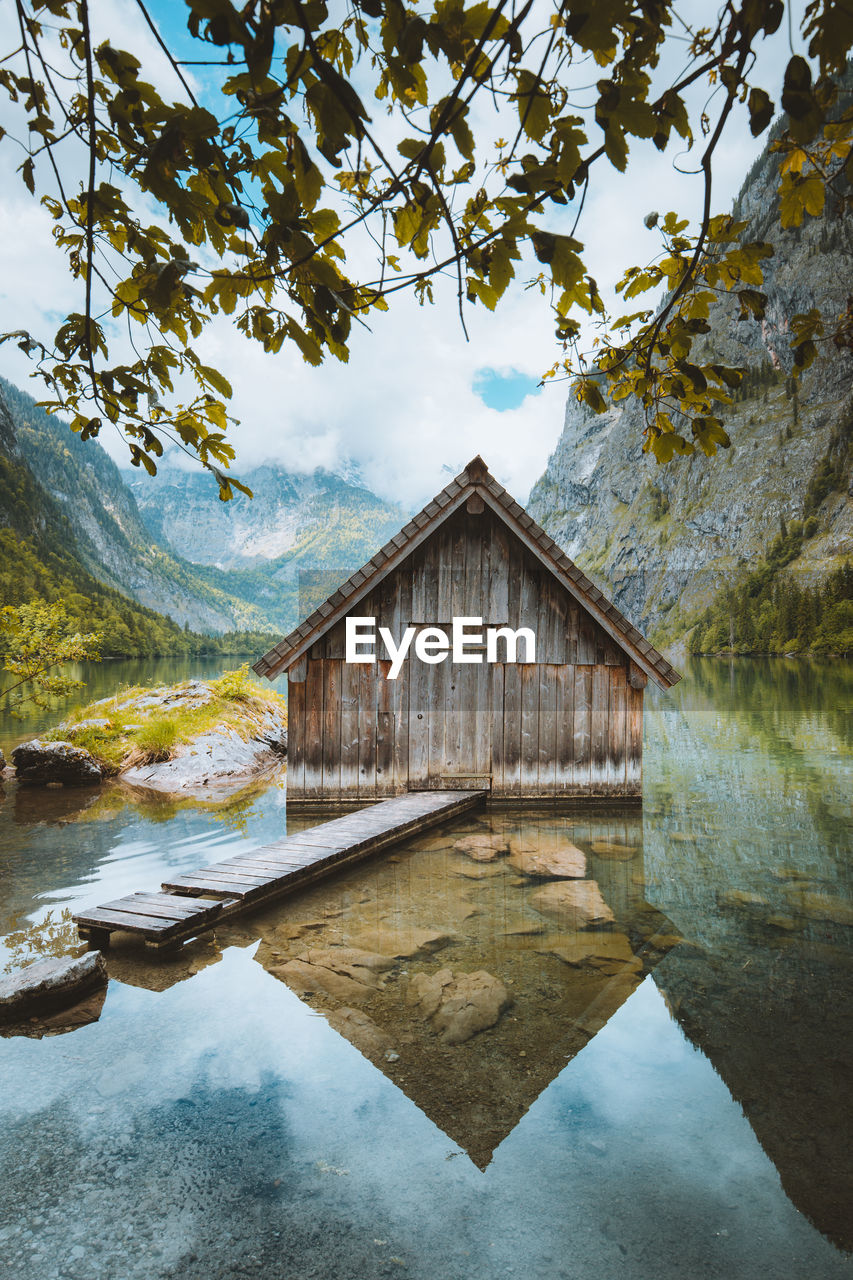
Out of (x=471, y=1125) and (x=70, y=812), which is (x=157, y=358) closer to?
(x=471, y=1125)

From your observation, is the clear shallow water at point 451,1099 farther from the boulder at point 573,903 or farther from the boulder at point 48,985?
the boulder at point 48,985

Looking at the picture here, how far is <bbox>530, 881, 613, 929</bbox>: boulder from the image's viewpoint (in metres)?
6.70

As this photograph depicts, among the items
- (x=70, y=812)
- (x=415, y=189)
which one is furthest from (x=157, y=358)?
(x=70, y=812)

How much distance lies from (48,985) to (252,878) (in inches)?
89.3

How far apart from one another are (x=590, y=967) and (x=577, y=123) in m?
5.63

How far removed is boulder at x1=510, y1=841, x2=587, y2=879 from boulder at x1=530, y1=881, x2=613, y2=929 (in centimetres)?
30

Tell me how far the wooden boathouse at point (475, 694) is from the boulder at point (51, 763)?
534 centimetres

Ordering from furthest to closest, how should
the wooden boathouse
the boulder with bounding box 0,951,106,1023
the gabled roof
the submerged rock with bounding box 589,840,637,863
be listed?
1. the wooden boathouse
2. the gabled roof
3. the submerged rock with bounding box 589,840,637,863
4. the boulder with bounding box 0,951,106,1023

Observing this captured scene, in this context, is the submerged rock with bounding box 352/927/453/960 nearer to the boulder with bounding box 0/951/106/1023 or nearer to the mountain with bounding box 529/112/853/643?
the boulder with bounding box 0/951/106/1023

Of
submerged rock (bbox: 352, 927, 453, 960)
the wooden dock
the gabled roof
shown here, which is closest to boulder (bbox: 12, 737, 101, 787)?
the gabled roof

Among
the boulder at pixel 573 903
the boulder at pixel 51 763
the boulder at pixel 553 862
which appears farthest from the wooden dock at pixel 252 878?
the boulder at pixel 51 763

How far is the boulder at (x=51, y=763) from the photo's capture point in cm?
1343

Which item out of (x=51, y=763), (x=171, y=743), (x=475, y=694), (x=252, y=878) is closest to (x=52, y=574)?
(x=171, y=743)

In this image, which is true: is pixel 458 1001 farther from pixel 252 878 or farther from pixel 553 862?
pixel 553 862
